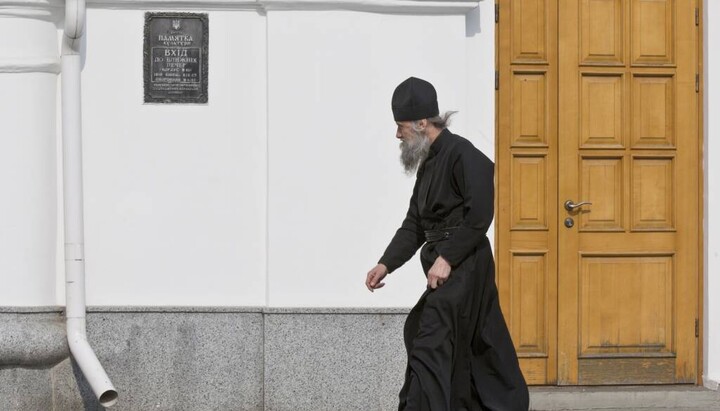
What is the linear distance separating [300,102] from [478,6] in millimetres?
1286

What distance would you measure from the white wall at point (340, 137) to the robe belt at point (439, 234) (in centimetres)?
138

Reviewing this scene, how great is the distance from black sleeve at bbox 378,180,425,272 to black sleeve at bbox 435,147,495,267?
0.41 meters

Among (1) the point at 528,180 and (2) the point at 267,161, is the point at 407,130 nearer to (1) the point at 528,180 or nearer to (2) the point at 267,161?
(2) the point at 267,161

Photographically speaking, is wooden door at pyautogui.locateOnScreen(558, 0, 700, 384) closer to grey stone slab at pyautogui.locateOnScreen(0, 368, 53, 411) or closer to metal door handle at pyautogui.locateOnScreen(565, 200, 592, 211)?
metal door handle at pyautogui.locateOnScreen(565, 200, 592, 211)

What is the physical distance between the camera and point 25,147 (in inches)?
314

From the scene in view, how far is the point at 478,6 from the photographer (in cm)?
834

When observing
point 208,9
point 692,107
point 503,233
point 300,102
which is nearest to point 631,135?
point 692,107

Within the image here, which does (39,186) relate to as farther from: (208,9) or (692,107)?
(692,107)

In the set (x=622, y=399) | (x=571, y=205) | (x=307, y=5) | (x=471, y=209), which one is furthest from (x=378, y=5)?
(x=622, y=399)

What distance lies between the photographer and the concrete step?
27.9 ft

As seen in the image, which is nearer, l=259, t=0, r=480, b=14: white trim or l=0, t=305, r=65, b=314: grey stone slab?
l=0, t=305, r=65, b=314: grey stone slab

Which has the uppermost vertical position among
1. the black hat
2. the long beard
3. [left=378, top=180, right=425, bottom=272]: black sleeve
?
the black hat

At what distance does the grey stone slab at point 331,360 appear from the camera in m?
8.09

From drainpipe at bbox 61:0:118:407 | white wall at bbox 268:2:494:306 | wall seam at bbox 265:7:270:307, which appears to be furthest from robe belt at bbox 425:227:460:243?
drainpipe at bbox 61:0:118:407
